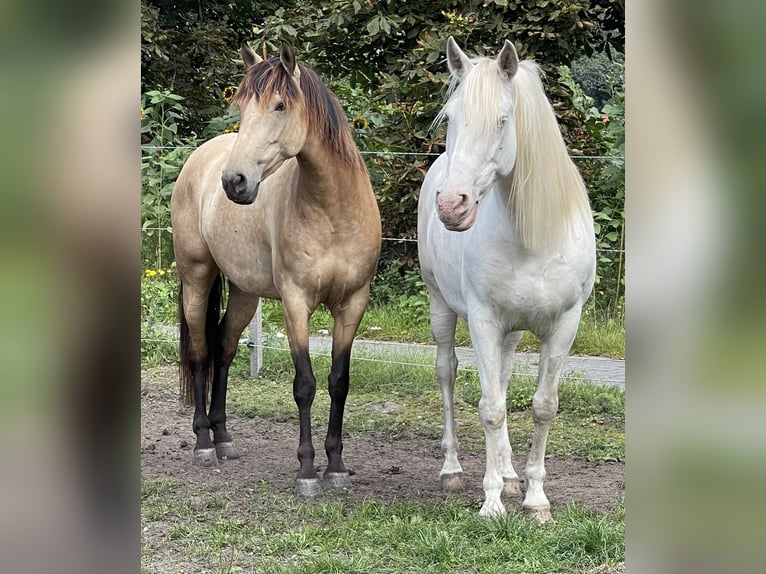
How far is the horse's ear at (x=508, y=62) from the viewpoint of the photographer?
3.31m

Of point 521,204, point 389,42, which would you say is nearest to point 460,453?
point 521,204

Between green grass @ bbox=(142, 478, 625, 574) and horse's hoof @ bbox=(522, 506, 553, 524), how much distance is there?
0.15ft

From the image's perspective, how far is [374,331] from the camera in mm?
7809

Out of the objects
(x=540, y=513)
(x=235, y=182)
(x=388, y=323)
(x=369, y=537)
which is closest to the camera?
(x=369, y=537)

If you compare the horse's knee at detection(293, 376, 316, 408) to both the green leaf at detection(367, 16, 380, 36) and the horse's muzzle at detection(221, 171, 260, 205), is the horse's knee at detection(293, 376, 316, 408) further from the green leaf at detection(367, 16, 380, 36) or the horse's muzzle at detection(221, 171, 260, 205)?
the green leaf at detection(367, 16, 380, 36)

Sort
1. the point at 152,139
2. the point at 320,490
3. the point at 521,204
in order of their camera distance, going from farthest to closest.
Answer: the point at 152,139, the point at 320,490, the point at 521,204

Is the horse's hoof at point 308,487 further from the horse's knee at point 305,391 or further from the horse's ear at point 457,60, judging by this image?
the horse's ear at point 457,60

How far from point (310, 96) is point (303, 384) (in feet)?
4.60
